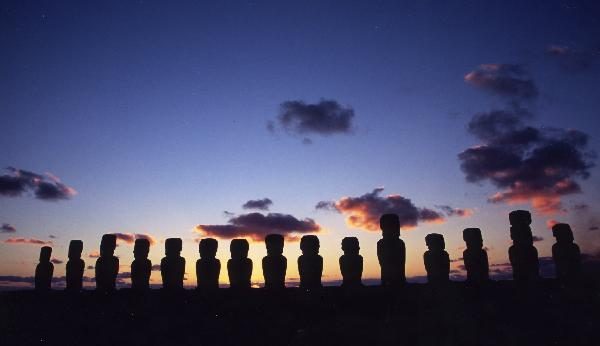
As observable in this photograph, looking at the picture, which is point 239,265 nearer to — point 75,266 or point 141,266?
point 141,266

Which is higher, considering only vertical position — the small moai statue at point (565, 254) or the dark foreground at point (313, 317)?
the small moai statue at point (565, 254)

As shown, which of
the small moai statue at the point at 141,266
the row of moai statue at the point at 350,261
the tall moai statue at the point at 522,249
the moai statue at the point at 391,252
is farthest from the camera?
the small moai statue at the point at 141,266

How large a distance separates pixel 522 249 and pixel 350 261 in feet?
15.2

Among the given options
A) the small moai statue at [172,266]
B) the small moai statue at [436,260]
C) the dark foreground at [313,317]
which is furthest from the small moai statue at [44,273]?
the small moai statue at [436,260]

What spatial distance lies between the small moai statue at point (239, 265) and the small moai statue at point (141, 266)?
2515 mm

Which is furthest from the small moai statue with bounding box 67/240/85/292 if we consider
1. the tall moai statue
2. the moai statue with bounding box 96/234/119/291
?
the tall moai statue

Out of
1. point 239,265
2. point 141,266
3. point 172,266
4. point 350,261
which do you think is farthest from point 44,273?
point 350,261

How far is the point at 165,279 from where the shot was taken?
12.4 metres

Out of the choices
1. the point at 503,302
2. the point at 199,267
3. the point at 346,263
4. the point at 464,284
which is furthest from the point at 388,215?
the point at 199,267

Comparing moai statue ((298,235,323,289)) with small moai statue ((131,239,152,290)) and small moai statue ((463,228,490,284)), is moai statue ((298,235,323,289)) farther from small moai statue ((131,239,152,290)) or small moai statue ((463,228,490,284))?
small moai statue ((131,239,152,290))

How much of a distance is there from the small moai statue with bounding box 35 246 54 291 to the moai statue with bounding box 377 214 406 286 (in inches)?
396

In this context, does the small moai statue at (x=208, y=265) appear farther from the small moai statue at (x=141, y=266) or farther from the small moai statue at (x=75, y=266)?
the small moai statue at (x=75, y=266)

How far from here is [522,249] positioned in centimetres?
1255

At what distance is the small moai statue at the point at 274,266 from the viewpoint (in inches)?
464
